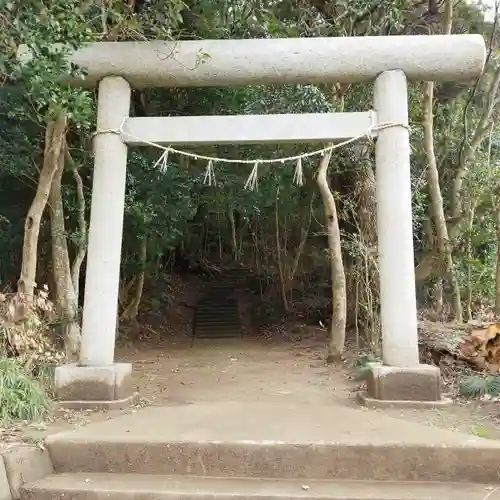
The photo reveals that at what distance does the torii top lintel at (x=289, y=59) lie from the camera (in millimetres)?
4957

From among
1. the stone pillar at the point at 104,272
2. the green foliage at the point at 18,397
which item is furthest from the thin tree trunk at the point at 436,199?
the green foliage at the point at 18,397

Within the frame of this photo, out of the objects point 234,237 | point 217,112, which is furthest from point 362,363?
point 234,237

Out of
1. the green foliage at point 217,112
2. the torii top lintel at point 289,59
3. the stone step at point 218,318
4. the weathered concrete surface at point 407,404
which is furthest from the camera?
the stone step at point 218,318

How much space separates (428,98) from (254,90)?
3.36 meters

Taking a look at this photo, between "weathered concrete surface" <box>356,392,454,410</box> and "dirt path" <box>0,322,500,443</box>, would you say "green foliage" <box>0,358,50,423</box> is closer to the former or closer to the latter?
"dirt path" <box>0,322,500,443</box>

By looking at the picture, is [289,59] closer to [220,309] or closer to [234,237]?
[220,309]

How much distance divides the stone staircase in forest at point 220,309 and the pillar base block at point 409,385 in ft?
28.2

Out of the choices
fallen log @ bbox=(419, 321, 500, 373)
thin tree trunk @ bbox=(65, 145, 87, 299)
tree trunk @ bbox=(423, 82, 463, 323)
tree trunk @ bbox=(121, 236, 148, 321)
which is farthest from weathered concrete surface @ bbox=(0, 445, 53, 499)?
tree trunk @ bbox=(423, 82, 463, 323)

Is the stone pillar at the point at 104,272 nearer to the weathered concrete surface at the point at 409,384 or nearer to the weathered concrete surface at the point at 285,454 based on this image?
the weathered concrete surface at the point at 285,454

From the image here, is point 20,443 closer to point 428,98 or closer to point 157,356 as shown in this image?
point 157,356

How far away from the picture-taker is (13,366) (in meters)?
4.09

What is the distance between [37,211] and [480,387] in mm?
4766

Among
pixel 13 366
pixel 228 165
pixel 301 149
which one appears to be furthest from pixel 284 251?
pixel 13 366

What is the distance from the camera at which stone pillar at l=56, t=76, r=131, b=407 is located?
15.0 feet
